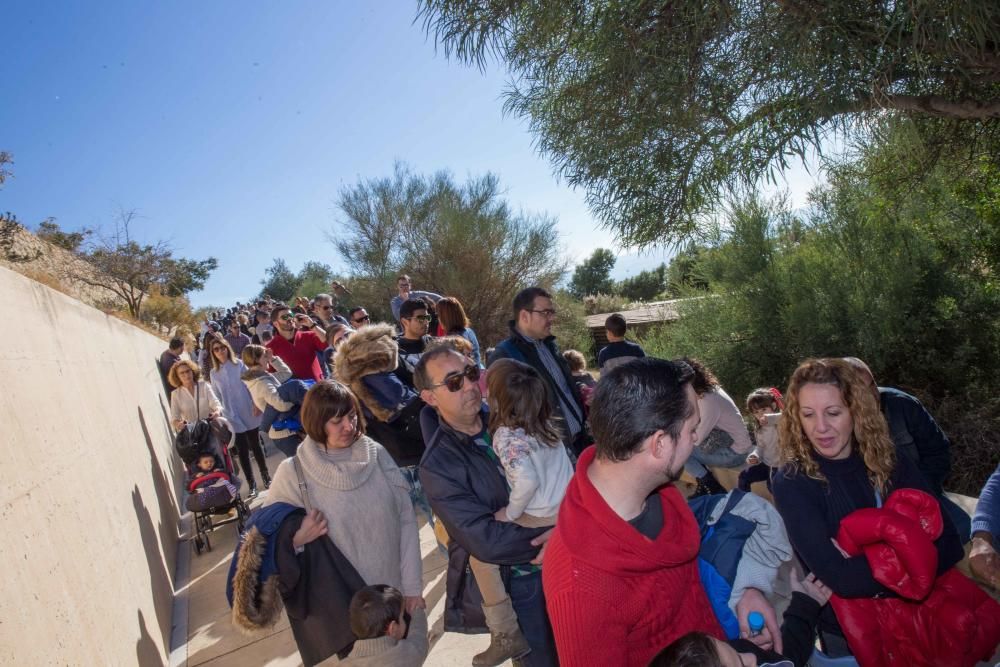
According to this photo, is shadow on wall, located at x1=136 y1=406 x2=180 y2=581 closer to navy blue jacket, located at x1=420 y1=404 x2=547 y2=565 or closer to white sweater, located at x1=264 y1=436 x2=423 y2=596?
white sweater, located at x1=264 y1=436 x2=423 y2=596

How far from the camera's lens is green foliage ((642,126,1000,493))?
17.7ft

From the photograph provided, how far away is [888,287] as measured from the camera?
6082 millimetres

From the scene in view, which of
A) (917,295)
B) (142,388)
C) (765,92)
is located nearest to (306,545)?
(765,92)

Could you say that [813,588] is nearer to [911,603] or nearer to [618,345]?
[911,603]

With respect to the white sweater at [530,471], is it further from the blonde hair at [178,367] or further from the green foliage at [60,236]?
the green foliage at [60,236]

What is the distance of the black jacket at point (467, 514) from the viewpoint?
2207 millimetres

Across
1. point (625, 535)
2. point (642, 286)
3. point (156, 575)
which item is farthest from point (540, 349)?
A: point (642, 286)

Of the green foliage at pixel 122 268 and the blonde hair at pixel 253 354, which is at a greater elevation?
the green foliage at pixel 122 268

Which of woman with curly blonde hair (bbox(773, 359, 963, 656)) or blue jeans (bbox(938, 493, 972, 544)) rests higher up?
woman with curly blonde hair (bbox(773, 359, 963, 656))

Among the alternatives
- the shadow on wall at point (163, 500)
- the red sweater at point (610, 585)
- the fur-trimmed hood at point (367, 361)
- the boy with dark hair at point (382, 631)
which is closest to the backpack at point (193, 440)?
the shadow on wall at point (163, 500)

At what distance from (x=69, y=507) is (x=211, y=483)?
3.05m

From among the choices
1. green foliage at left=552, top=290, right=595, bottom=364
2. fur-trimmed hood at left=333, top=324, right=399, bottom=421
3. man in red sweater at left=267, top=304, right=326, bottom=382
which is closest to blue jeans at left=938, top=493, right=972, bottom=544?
fur-trimmed hood at left=333, top=324, right=399, bottom=421

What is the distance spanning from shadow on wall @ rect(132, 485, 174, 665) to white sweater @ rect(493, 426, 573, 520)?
2.37 metres

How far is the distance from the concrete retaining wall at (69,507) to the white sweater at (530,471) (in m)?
1.66
